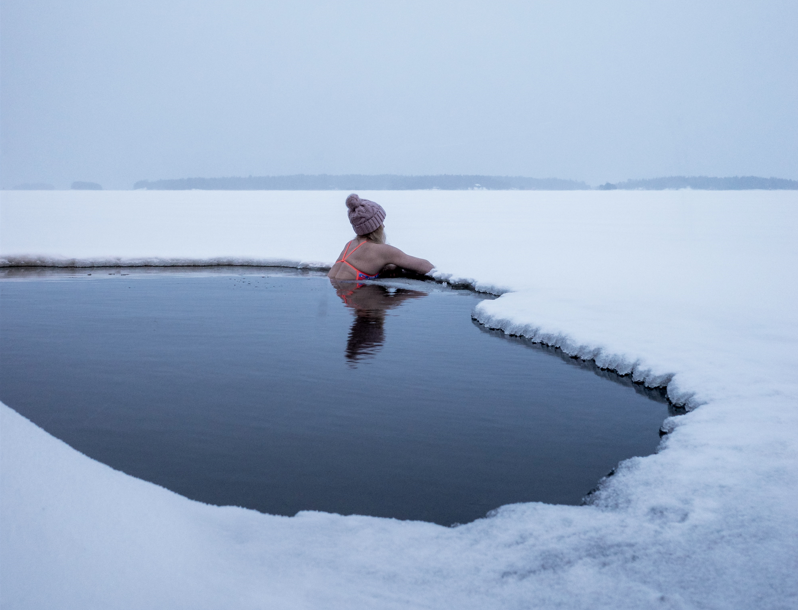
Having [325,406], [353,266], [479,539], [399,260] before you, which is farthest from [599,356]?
[353,266]

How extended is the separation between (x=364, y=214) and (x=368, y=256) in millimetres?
837

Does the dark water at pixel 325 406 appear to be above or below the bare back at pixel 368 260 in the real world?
below

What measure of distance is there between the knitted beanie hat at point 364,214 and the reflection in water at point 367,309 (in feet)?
3.44

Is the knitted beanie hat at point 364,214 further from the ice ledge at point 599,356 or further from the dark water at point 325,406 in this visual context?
the ice ledge at point 599,356

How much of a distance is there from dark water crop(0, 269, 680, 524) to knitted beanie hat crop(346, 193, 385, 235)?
119 inches

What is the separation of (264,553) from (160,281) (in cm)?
1012

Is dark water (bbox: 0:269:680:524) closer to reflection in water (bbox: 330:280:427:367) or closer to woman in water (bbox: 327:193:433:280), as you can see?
reflection in water (bbox: 330:280:427:367)

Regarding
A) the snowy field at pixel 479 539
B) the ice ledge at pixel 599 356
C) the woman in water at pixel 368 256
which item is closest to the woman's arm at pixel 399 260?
the woman in water at pixel 368 256

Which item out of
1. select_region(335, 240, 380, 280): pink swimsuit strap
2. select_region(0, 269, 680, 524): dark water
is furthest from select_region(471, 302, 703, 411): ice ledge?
select_region(335, 240, 380, 280): pink swimsuit strap

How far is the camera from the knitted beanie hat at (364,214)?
1188 centimetres

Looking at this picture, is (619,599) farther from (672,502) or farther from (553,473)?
(553,473)

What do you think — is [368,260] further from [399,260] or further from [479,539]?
[479,539]

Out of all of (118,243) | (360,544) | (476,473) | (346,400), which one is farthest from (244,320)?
(118,243)

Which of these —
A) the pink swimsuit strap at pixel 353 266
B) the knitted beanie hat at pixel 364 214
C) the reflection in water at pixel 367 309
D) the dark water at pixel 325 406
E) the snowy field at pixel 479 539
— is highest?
the knitted beanie hat at pixel 364 214
